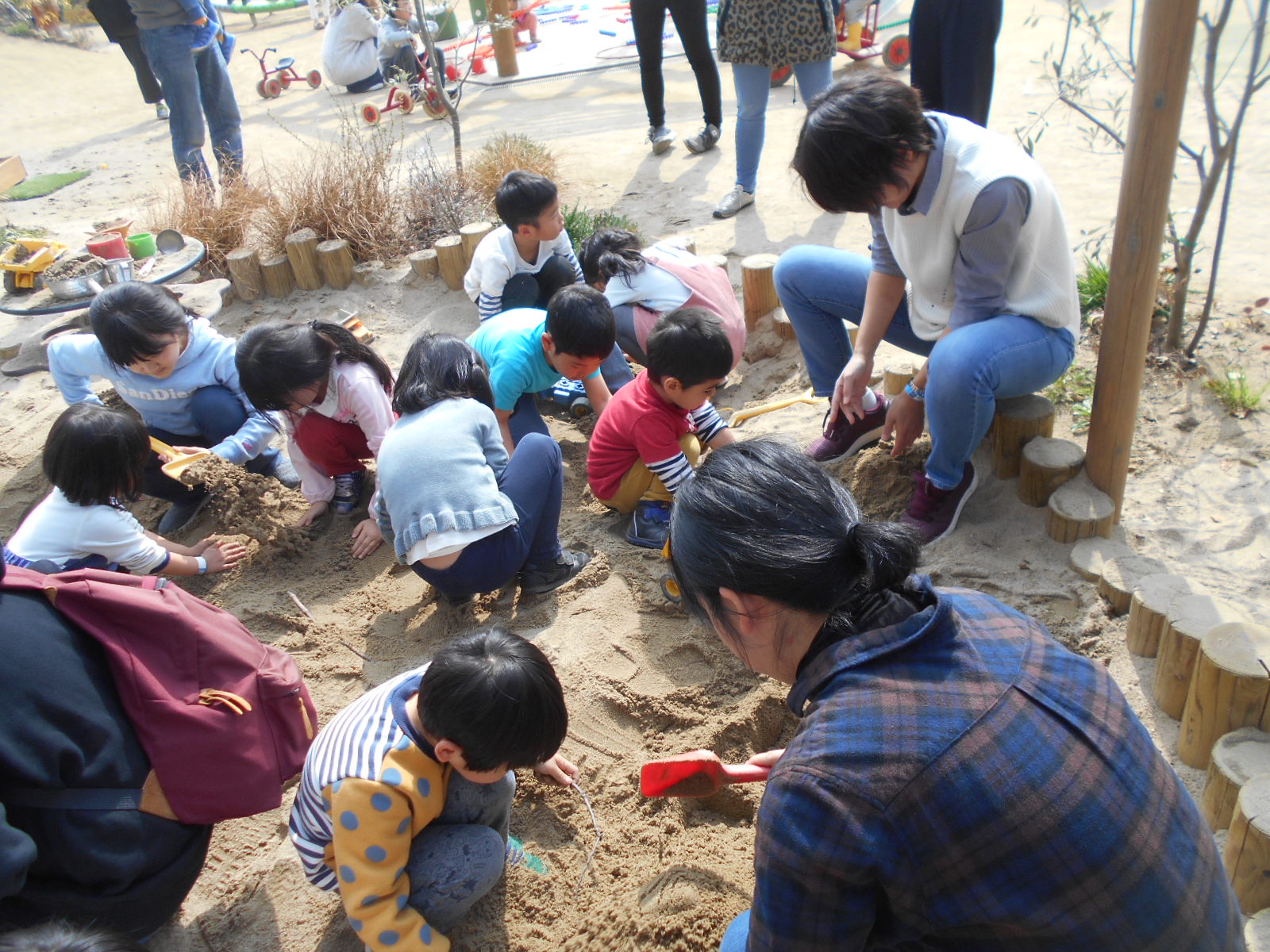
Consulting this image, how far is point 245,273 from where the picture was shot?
15.9ft

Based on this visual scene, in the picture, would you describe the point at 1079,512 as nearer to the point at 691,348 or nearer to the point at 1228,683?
the point at 1228,683

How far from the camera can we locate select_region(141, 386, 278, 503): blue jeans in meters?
3.41

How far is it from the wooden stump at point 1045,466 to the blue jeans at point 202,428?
2.77 metres

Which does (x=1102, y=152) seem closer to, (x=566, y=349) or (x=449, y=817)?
(x=566, y=349)

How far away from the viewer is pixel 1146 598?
214 centimetres

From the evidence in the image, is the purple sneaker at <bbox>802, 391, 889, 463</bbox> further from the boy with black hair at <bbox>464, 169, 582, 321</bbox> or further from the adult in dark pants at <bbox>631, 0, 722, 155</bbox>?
the adult in dark pants at <bbox>631, 0, 722, 155</bbox>

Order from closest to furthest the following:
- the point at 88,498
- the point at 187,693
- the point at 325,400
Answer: the point at 187,693
the point at 88,498
the point at 325,400

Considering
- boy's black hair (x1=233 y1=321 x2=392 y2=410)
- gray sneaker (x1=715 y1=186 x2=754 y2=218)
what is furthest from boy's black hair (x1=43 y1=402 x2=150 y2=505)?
gray sneaker (x1=715 y1=186 x2=754 y2=218)

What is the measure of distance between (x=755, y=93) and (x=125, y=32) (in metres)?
4.93

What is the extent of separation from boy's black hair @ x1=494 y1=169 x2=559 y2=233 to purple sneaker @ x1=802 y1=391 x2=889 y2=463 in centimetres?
156

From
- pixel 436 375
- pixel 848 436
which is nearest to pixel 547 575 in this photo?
pixel 436 375

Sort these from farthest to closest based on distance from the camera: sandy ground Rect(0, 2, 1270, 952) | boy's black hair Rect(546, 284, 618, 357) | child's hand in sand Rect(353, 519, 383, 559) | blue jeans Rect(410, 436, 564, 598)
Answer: child's hand in sand Rect(353, 519, 383, 559), boy's black hair Rect(546, 284, 618, 357), blue jeans Rect(410, 436, 564, 598), sandy ground Rect(0, 2, 1270, 952)

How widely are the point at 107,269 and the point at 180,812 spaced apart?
10.7ft

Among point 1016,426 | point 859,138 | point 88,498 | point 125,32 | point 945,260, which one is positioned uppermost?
point 125,32
